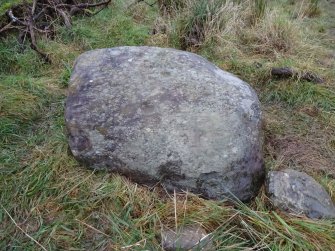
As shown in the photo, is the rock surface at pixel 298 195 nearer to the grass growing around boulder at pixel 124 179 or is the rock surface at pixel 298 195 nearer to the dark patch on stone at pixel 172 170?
the grass growing around boulder at pixel 124 179

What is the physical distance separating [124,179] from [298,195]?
851 mm

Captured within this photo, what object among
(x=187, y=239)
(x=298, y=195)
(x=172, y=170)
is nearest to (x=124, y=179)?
(x=172, y=170)

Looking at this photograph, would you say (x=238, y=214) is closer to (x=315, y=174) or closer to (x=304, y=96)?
(x=315, y=174)

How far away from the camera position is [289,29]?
3.80 metres

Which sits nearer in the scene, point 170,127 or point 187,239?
point 187,239

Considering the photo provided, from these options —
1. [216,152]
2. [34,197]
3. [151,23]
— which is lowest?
[151,23]

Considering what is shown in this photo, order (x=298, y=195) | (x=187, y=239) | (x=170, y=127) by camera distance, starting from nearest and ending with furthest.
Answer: (x=187, y=239)
(x=298, y=195)
(x=170, y=127)

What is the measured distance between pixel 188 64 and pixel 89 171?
877 millimetres

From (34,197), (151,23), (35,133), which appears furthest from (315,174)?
(151,23)

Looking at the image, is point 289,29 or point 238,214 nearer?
point 238,214

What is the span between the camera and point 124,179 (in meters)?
1.99

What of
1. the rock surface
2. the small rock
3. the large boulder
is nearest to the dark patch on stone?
the large boulder

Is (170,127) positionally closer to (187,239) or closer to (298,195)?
(187,239)

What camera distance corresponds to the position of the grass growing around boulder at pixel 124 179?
176cm
